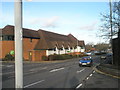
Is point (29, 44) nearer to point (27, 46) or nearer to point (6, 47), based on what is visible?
point (27, 46)

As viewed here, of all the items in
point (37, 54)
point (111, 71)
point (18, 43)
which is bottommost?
point (111, 71)

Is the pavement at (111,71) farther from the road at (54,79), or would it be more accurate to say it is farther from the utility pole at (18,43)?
the utility pole at (18,43)

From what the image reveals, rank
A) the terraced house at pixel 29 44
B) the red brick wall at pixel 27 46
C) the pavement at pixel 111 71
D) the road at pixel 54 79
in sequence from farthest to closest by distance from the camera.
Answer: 1. the red brick wall at pixel 27 46
2. the terraced house at pixel 29 44
3. the pavement at pixel 111 71
4. the road at pixel 54 79

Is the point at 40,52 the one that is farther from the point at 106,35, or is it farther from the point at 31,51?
the point at 106,35

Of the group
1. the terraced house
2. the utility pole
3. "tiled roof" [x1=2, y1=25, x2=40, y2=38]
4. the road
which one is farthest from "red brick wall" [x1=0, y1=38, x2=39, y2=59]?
→ the utility pole

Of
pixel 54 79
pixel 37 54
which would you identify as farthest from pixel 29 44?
pixel 54 79

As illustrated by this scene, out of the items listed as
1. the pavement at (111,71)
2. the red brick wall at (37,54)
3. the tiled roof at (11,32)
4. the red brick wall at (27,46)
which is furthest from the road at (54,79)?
the red brick wall at (27,46)

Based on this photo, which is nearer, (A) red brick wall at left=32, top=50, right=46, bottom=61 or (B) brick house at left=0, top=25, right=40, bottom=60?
(B) brick house at left=0, top=25, right=40, bottom=60

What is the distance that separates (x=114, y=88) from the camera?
9.38 metres

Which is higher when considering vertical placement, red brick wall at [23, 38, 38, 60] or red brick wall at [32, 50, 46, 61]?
red brick wall at [23, 38, 38, 60]

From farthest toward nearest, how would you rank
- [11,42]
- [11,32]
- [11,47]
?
[11,47], [11,42], [11,32]

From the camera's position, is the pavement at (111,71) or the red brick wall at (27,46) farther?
the red brick wall at (27,46)

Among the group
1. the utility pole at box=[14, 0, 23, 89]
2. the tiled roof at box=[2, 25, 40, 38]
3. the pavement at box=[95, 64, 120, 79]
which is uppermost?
the tiled roof at box=[2, 25, 40, 38]

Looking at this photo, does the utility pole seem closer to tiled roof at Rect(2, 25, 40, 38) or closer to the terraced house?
the terraced house
